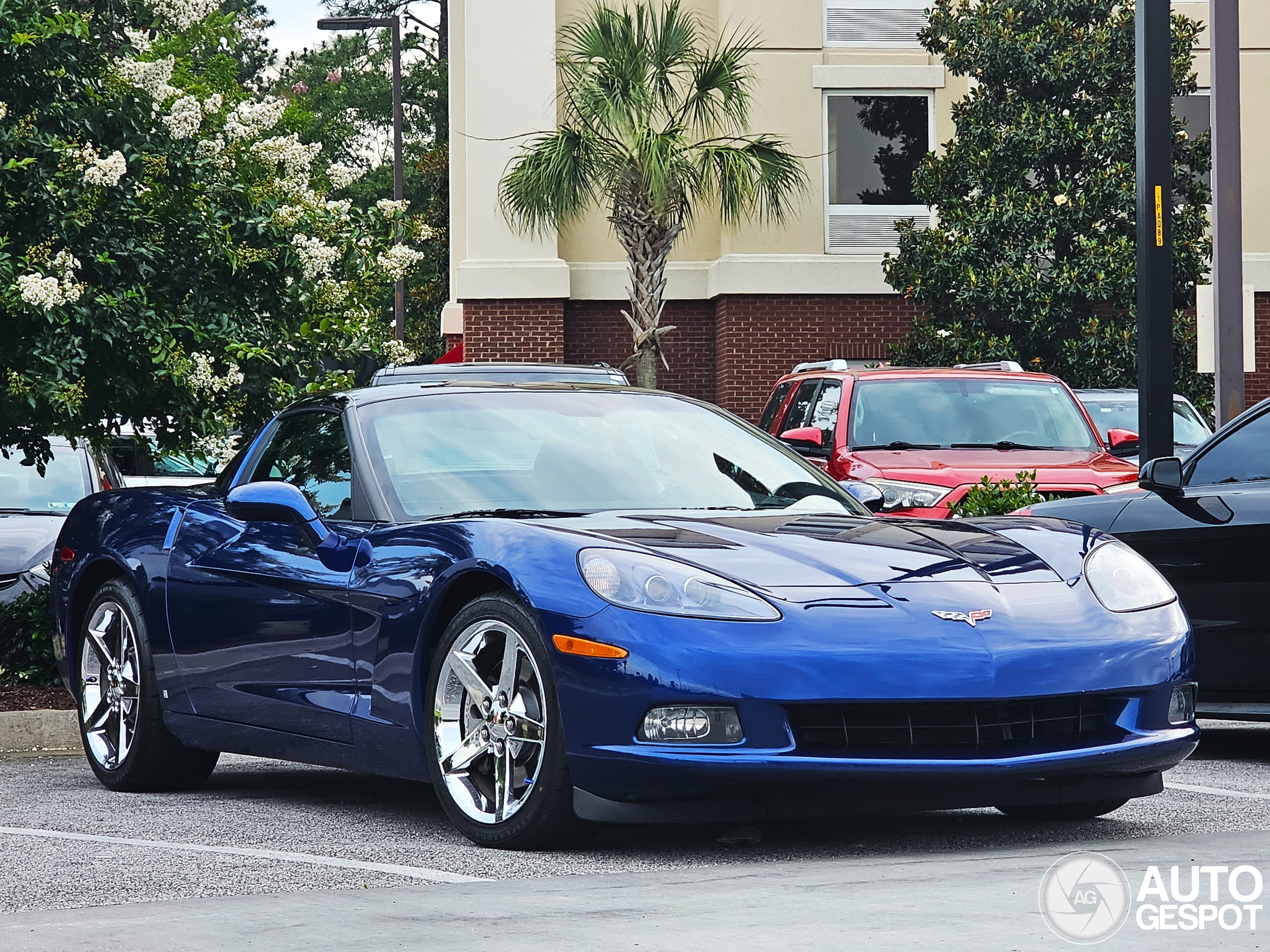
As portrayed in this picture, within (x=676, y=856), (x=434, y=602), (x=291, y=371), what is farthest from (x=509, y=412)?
(x=291, y=371)

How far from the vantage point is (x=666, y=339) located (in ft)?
84.3

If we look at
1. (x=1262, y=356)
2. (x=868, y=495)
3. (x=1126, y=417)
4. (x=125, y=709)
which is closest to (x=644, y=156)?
(x=1126, y=417)

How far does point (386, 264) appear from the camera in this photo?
43.0ft

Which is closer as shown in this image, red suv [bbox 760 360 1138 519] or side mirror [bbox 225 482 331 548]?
side mirror [bbox 225 482 331 548]

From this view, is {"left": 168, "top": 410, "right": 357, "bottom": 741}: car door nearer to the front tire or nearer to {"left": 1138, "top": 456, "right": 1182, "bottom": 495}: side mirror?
the front tire

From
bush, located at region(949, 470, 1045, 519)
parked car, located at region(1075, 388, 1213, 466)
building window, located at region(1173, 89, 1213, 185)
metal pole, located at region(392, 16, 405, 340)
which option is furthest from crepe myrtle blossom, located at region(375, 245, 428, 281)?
metal pole, located at region(392, 16, 405, 340)

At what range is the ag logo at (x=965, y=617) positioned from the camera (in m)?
5.30

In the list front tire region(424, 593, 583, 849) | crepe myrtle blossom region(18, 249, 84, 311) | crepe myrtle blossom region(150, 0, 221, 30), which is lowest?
front tire region(424, 593, 583, 849)

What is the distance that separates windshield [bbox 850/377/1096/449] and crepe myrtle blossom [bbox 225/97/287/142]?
13.6 feet

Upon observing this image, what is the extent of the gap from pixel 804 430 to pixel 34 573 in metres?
4.72

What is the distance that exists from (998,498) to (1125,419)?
7258 millimetres

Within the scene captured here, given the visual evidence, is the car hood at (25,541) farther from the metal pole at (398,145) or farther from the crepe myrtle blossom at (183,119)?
the metal pole at (398,145)

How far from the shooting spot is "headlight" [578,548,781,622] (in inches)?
206

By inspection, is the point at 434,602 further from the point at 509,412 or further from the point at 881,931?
the point at 881,931
